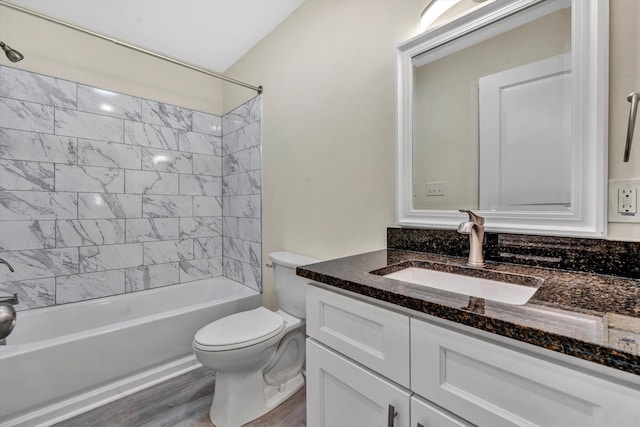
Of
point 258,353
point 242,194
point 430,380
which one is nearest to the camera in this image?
point 430,380

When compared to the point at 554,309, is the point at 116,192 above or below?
above

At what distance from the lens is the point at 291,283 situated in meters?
1.81

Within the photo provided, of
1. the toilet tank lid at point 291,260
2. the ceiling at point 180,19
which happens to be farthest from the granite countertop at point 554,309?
the ceiling at point 180,19

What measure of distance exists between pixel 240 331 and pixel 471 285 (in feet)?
3.77

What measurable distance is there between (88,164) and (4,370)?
1.41 m

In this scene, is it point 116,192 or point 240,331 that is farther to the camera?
point 116,192

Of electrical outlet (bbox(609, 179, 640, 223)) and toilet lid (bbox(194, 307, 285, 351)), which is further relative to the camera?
toilet lid (bbox(194, 307, 285, 351))

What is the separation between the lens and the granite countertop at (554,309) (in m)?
0.46

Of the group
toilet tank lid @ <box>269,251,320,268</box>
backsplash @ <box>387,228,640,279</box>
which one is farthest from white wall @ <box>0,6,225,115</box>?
backsplash @ <box>387,228,640,279</box>

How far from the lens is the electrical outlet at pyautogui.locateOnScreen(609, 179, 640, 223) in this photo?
0.83 metres

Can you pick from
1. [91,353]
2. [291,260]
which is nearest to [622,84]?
[291,260]

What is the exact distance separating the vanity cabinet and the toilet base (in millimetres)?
654

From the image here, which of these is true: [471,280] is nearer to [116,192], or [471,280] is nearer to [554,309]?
[554,309]

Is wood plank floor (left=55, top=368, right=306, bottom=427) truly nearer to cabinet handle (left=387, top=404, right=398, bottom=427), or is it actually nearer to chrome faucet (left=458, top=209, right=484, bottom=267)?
cabinet handle (left=387, top=404, right=398, bottom=427)
